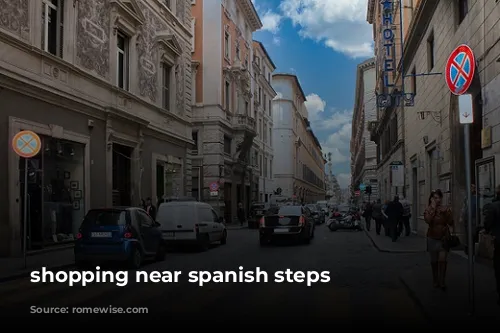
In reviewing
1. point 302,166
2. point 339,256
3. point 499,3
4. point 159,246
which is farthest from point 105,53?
point 302,166

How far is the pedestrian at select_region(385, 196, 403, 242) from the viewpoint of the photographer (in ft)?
69.0

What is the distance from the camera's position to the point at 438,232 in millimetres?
9625

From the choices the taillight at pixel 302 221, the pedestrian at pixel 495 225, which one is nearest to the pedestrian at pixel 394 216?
the taillight at pixel 302 221

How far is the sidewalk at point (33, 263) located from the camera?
39.5ft

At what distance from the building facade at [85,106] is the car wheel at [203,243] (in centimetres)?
462

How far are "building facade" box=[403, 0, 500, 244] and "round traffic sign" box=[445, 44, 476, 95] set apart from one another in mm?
4768

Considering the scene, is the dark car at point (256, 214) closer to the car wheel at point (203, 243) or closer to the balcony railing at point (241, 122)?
the balcony railing at point (241, 122)

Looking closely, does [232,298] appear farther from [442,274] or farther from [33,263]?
[33,263]

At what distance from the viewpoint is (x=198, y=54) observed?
1629 inches

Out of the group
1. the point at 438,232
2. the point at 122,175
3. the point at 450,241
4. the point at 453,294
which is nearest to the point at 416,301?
the point at 453,294

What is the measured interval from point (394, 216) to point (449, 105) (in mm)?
5606

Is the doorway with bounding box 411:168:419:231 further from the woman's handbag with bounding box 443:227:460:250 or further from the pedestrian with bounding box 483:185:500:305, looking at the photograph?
the pedestrian with bounding box 483:185:500:305

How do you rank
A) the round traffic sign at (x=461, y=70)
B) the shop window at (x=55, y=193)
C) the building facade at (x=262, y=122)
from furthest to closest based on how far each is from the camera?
the building facade at (x=262, y=122), the shop window at (x=55, y=193), the round traffic sign at (x=461, y=70)

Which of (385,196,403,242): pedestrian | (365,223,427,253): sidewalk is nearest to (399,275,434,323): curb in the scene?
(365,223,427,253): sidewalk
